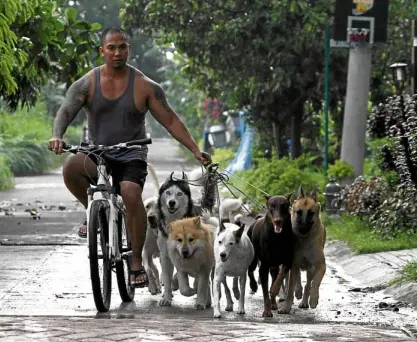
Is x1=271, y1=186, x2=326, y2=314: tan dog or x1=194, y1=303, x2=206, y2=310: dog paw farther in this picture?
x1=271, y1=186, x2=326, y2=314: tan dog

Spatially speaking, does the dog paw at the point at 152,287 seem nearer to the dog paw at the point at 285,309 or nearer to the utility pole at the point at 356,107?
the dog paw at the point at 285,309

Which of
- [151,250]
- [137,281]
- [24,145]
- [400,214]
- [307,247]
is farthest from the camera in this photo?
[24,145]

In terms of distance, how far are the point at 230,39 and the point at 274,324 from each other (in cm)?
1817

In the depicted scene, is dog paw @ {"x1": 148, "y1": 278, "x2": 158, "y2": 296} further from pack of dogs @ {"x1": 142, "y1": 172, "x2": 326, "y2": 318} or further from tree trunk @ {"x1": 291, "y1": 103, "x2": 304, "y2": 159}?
tree trunk @ {"x1": 291, "y1": 103, "x2": 304, "y2": 159}

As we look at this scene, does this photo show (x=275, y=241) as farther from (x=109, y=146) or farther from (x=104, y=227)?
(x=109, y=146)

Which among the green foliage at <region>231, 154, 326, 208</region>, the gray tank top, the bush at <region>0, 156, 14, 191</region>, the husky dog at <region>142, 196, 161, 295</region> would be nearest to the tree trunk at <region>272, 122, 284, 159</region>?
the green foliage at <region>231, 154, 326, 208</region>

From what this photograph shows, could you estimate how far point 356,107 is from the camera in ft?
70.2

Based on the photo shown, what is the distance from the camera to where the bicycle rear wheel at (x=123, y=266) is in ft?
33.2

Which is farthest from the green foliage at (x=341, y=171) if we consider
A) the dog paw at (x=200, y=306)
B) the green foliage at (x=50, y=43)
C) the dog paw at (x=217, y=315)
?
the dog paw at (x=217, y=315)

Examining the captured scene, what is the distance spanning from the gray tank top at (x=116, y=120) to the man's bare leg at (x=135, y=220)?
0.25 metres

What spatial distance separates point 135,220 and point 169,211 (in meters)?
0.76

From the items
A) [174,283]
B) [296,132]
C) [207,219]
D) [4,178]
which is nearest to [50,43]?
[207,219]

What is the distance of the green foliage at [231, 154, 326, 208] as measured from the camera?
2291cm

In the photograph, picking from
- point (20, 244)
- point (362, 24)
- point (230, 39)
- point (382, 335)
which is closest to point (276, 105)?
point (230, 39)
